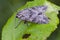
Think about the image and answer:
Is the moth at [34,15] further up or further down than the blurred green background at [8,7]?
further up

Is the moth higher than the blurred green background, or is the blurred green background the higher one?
the moth

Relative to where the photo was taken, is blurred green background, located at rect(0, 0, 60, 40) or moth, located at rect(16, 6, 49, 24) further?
blurred green background, located at rect(0, 0, 60, 40)

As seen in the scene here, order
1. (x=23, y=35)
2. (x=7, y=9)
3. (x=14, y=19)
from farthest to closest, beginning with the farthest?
(x=7, y=9), (x=14, y=19), (x=23, y=35)

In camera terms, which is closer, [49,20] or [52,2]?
[49,20]

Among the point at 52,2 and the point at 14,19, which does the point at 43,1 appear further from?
the point at 14,19

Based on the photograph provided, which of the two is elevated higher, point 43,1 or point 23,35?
point 43,1

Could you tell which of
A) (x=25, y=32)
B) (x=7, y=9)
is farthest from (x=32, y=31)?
(x=7, y=9)

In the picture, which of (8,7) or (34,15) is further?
(8,7)

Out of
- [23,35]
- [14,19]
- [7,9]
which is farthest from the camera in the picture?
[7,9]
